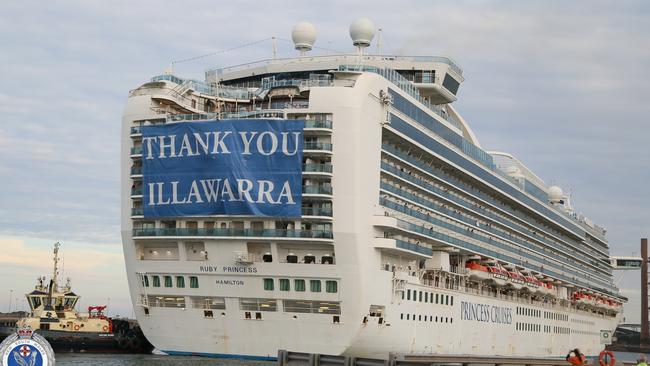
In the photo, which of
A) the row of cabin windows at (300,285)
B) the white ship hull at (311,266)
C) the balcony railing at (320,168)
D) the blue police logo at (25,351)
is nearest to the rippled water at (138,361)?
the white ship hull at (311,266)

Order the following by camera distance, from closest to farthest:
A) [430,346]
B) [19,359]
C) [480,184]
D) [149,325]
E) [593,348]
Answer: [19,359]
[149,325]
[430,346]
[480,184]
[593,348]

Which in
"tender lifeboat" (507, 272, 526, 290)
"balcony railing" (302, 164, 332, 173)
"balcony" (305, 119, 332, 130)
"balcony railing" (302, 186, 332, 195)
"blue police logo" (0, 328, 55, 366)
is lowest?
"blue police logo" (0, 328, 55, 366)

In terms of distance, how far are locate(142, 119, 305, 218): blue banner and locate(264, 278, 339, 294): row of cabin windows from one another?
3946 mm

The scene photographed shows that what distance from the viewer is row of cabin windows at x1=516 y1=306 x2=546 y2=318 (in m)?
87.8

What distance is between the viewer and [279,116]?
56531 mm

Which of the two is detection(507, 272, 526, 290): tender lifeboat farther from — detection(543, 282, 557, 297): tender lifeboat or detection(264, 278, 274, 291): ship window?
detection(264, 278, 274, 291): ship window

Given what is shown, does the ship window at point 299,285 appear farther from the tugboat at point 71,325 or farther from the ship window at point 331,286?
the tugboat at point 71,325

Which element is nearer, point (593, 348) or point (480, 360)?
point (480, 360)

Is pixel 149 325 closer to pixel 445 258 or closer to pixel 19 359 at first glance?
pixel 445 258

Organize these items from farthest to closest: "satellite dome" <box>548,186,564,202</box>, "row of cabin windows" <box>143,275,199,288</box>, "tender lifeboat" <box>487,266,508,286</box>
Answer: "satellite dome" <box>548,186,564,202</box> < "tender lifeboat" <box>487,266,508,286</box> < "row of cabin windows" <box>143,275,199,288</box>

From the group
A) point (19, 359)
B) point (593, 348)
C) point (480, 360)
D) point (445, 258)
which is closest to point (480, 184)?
point (445, 258)

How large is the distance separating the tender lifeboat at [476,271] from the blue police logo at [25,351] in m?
62.7

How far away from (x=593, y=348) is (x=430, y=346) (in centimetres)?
6479

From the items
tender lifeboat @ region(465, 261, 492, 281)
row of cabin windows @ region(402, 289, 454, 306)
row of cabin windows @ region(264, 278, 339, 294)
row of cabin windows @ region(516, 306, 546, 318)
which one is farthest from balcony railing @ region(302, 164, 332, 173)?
row of cabin windows @ region(516, 306, 546, 318)
